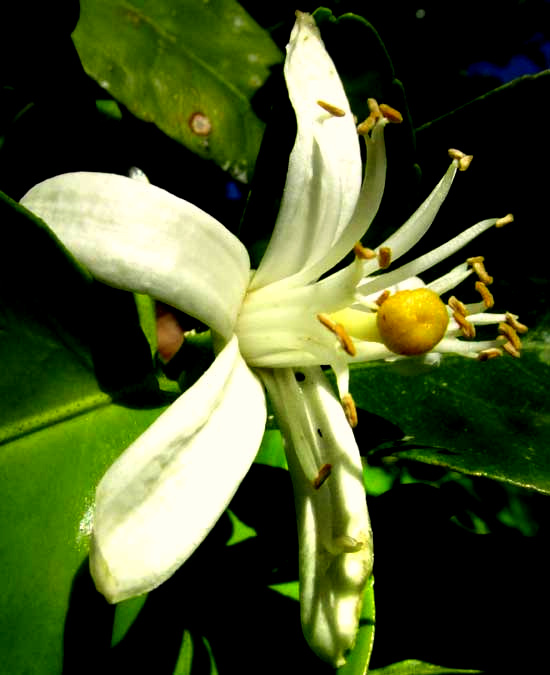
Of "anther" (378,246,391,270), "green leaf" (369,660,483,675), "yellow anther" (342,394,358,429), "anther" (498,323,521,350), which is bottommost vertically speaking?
"green leaf" (369,660,483,675)

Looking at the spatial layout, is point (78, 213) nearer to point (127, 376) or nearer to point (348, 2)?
point (127, 376)

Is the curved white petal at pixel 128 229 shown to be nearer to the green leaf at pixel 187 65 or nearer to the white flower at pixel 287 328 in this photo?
the white flower at pixel 287 328

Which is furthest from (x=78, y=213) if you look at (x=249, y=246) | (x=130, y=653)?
(x=130, y=653)

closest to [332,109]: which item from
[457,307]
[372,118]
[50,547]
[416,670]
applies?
[372,118]

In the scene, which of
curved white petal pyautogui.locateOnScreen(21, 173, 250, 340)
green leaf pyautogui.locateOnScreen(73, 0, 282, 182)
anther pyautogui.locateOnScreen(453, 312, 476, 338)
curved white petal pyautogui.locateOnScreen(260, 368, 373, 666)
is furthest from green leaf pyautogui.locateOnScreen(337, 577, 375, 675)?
green leaf pyautogui.locateOnScreen(73, 0, 282, 182)

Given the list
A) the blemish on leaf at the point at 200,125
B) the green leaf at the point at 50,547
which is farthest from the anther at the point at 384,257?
the blemish on leaf at the point at 200,125

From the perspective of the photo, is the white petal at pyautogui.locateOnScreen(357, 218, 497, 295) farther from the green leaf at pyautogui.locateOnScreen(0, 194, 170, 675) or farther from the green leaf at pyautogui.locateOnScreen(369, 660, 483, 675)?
the green leaf at pyautogui.locateOnScreen(369, 660, 483, 675)

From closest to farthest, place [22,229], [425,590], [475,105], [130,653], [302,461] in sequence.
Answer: [22,229] → [302,461] → [130,653] → [475,105] → [425,590]
